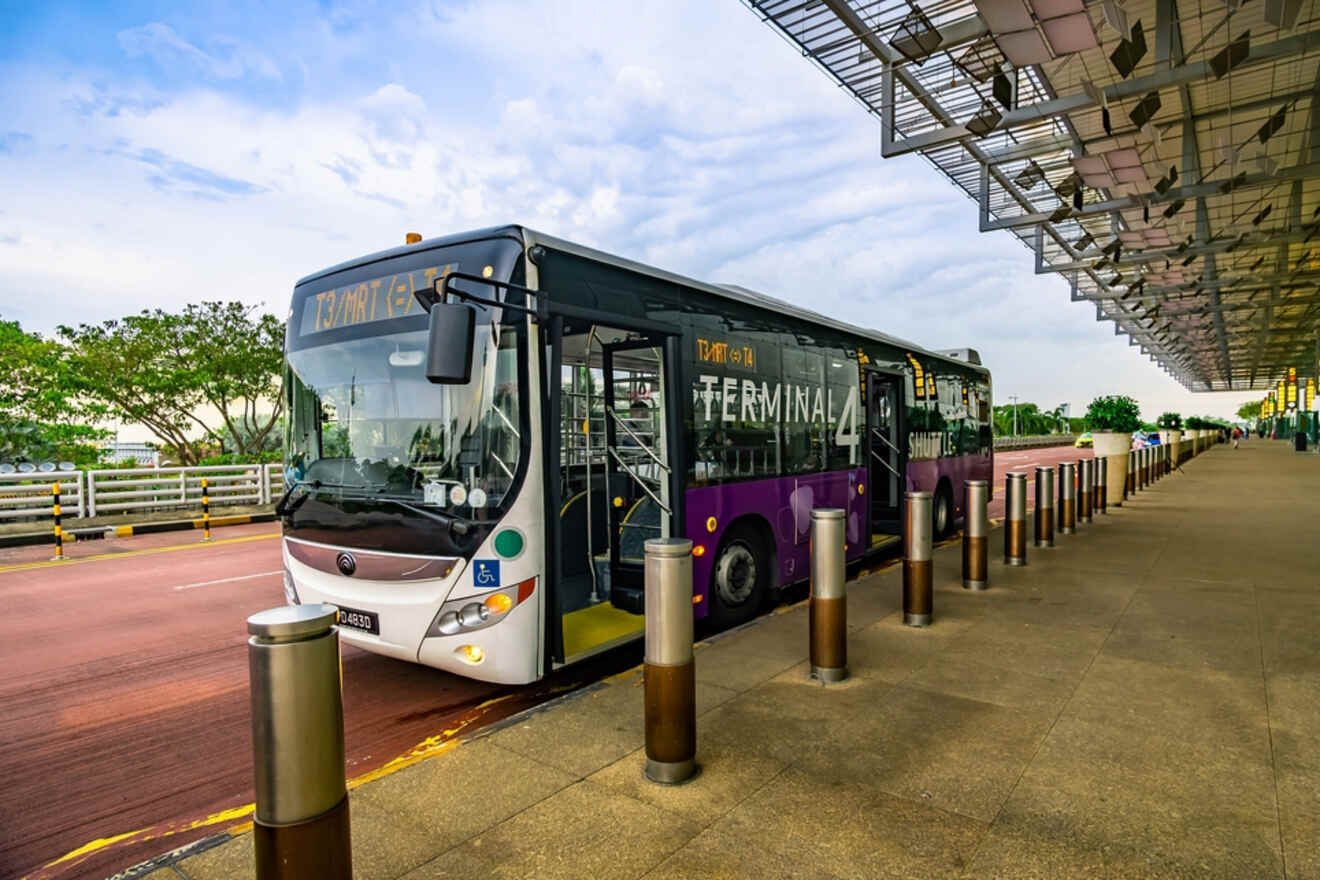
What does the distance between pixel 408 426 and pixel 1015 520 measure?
23.1 ft

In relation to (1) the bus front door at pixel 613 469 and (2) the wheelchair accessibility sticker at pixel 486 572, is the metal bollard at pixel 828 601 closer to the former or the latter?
(1) the bus front door at pixel 613 469

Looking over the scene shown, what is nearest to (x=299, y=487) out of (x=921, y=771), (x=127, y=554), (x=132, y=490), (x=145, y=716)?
(x=145, y=716)

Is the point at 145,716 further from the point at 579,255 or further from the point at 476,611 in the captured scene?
the point at 579,255

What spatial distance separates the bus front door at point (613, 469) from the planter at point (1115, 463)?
12.7 metres

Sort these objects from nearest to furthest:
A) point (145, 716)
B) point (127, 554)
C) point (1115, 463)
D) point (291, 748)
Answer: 1. point (291, 748)
2. point (145, 716)
3. point (127, 554)
4. point (1115, 463)

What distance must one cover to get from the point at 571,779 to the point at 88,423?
22.2m

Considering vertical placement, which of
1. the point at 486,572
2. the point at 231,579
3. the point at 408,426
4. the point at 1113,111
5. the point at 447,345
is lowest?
the point at 231,579

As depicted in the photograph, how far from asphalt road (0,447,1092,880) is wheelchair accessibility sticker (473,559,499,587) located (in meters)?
0.91

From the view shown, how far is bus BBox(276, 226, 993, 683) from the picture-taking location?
4.48 metres

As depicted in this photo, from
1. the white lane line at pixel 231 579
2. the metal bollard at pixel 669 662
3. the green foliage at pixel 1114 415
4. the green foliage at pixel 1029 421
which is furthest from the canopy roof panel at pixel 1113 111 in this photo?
the green foliage at pixel 1029 421

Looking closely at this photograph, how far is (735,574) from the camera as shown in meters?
6.65

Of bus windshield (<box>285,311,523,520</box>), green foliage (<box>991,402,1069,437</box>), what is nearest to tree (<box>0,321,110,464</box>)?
bus windshield (<box>285,311,523,520</box>)

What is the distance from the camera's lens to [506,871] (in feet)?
9.34

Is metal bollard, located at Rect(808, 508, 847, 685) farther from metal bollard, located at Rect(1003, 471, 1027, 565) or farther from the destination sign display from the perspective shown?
metal bollard, located at Rect(1003, 471, 1027, 565)
